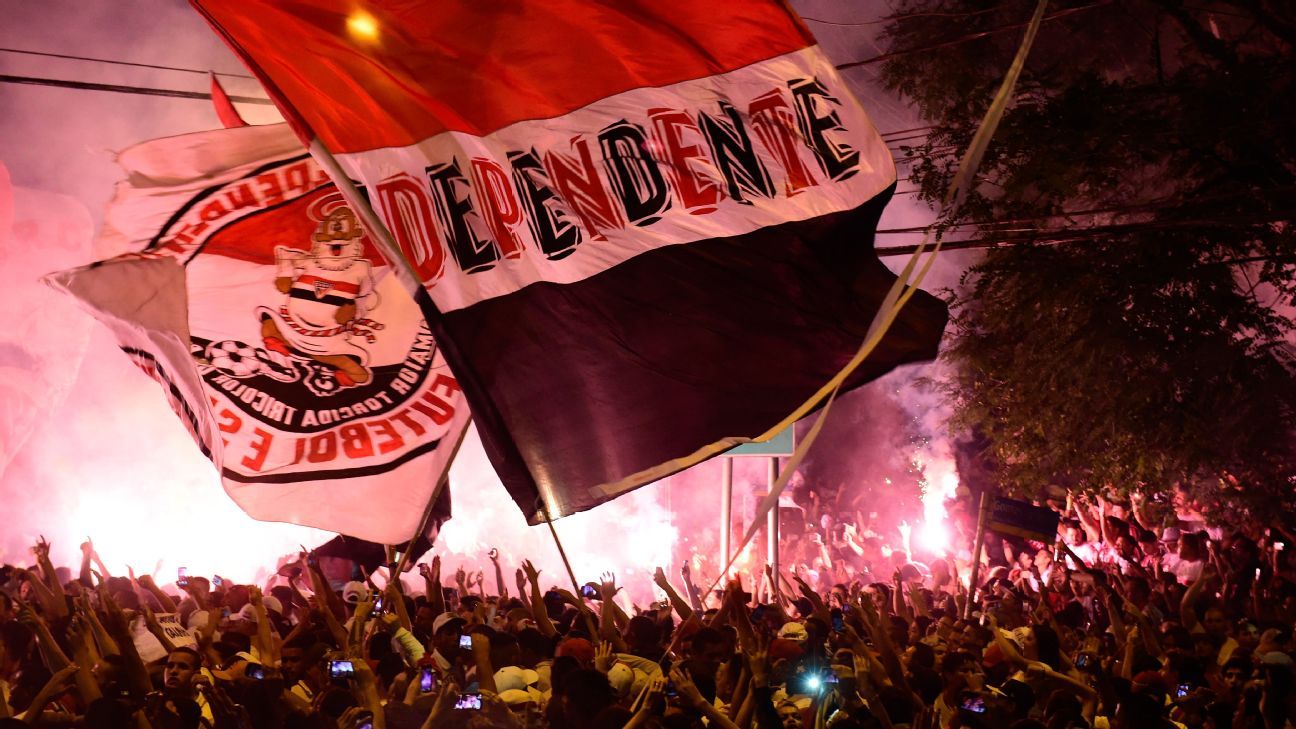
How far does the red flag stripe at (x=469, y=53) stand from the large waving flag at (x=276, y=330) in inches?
55.8

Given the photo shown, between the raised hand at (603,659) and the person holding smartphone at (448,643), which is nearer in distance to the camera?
the raised hand at (603,659)

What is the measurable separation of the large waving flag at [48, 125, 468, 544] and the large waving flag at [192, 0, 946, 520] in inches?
41.0

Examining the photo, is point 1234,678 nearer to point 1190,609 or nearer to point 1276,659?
point 1276,659

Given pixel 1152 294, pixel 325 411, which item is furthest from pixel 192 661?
pixel 1152 294

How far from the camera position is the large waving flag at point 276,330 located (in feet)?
17.6

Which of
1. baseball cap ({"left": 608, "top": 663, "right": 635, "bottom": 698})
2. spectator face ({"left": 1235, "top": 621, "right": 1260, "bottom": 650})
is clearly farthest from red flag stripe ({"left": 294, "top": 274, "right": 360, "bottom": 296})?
spectator face ({"left": 1235, "top": 621, "right": 1260, "bottom": 650})

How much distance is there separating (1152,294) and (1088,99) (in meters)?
1.91

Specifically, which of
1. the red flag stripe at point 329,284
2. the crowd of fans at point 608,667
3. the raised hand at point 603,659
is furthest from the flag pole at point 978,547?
the red flag stripe at point 329,284

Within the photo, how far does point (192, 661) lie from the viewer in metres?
5.36

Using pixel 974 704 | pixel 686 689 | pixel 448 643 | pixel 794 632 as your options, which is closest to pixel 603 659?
pixel 686 689

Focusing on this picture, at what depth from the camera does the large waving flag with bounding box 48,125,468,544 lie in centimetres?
538

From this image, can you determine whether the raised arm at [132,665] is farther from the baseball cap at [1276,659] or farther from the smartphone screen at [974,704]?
the baseball cap at [1276,659]

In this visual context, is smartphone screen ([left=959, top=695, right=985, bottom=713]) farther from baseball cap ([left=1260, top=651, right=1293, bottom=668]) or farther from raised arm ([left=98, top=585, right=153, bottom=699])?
raised arm ([left=98, top=585, right=153, bottom=699])

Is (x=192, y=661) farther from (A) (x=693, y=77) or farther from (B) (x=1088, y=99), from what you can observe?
(B) (x=1088, y=99)
